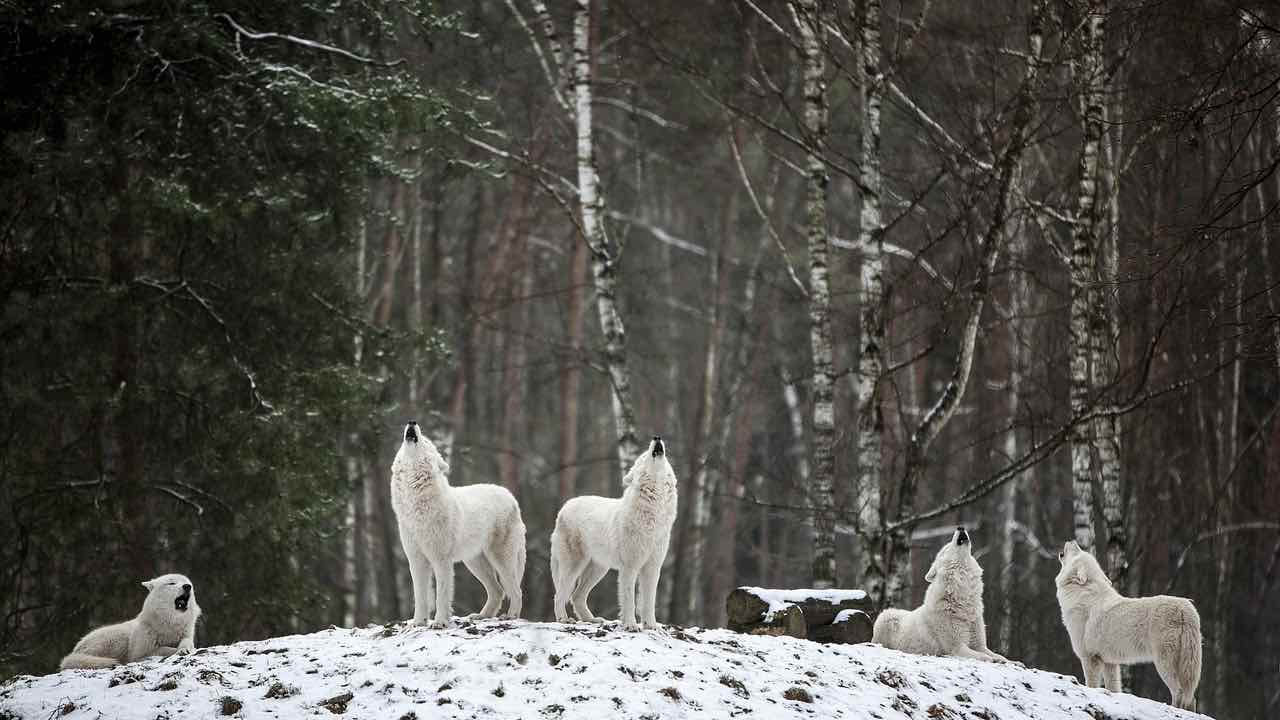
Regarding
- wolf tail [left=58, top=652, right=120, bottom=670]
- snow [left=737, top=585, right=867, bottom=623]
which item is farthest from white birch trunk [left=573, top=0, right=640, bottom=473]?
wolf tail [left=58, top=652, right=120, bottom=670]

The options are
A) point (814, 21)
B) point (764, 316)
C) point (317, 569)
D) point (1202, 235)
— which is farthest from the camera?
point (764, 316)

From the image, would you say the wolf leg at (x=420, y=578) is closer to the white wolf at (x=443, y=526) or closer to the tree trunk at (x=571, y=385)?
the white wolf at (x=443, y=526)

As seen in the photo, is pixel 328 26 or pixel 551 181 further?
pixel 551 181

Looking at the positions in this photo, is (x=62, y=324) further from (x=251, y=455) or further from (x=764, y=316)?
(x=764, y=316)

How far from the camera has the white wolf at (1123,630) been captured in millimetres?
9711

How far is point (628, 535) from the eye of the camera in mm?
9117

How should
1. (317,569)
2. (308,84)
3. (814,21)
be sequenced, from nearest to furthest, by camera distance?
(814,21) < (308,84) < (317,569)

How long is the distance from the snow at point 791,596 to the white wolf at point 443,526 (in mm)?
2288

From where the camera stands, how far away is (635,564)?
9141 mm

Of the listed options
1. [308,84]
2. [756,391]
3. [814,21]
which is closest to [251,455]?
[308,84]

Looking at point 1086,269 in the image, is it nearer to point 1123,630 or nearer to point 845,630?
point 1123,630

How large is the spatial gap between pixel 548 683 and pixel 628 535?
1.55 meters

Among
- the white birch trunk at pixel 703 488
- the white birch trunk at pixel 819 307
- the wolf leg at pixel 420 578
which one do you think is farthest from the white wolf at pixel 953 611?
the white birch trunk at pixel 703 488

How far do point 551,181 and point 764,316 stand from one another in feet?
20.3
